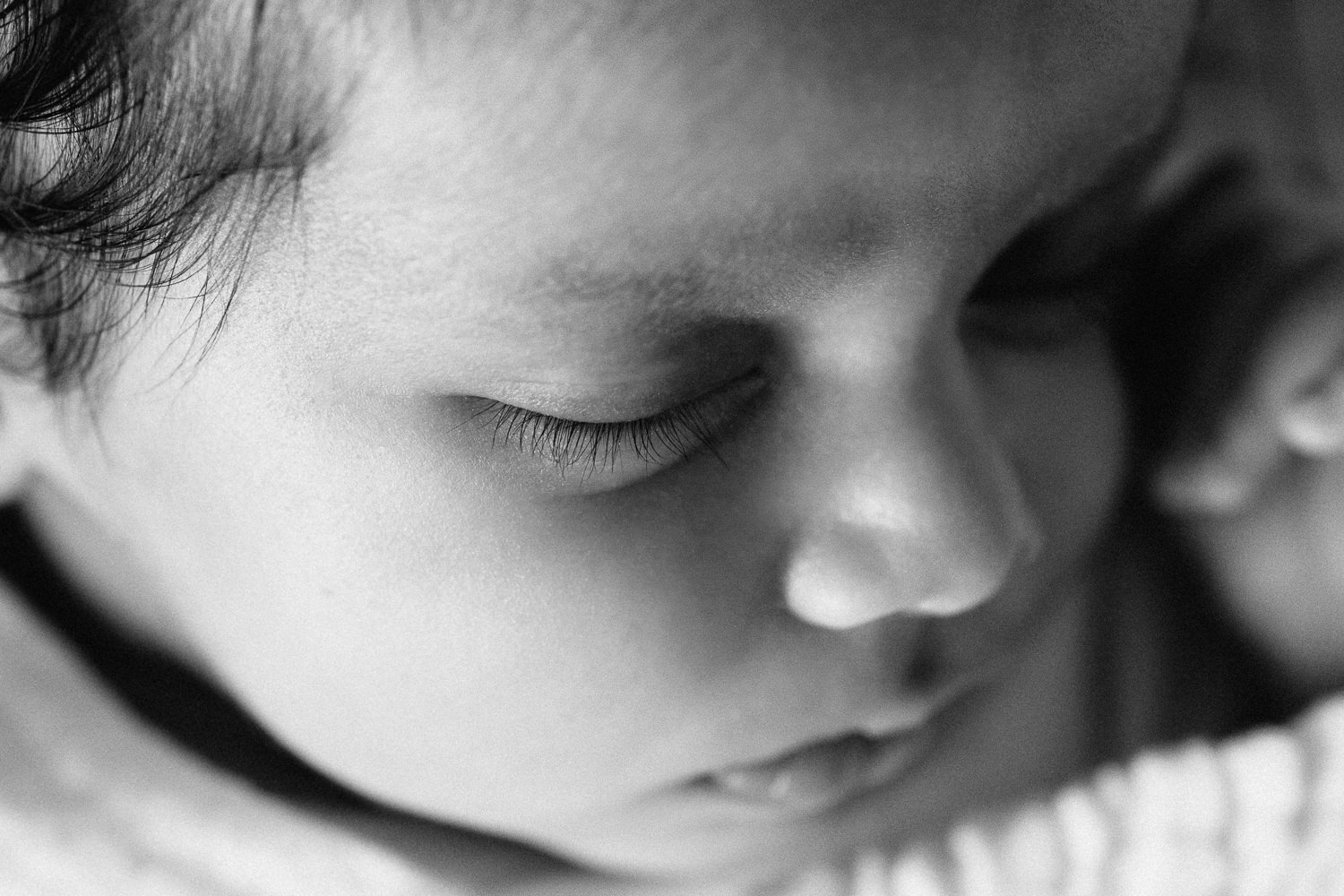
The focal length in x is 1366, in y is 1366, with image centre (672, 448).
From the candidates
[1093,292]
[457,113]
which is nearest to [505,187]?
[457,113]

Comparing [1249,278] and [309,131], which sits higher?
[1249,278]

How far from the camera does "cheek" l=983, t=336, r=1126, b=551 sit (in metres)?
0.57

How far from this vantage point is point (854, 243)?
0.42 metres

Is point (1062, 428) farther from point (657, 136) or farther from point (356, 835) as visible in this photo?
point (356, 835)

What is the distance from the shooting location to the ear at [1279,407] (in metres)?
0.74

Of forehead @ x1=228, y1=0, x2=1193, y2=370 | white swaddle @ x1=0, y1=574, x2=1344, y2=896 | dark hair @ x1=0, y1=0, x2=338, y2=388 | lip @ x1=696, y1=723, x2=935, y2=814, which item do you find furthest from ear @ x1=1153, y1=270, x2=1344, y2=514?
dark hair @ x1=0, y1=0, x2=338, y2=388

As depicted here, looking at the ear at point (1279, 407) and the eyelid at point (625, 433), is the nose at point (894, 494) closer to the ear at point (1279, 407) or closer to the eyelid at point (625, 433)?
the eyelid at point (625, 433)

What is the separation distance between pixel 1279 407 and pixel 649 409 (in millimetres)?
443

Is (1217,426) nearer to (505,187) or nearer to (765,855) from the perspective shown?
(765,855)

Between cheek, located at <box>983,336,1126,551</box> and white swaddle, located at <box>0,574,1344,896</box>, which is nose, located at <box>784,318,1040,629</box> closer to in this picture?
cheek, located at <box>983,336,1126,551</box>

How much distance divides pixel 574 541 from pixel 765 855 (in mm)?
257

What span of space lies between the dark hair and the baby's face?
1 cm

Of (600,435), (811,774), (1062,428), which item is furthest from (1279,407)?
(600,435)

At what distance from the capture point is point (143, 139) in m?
0.41
